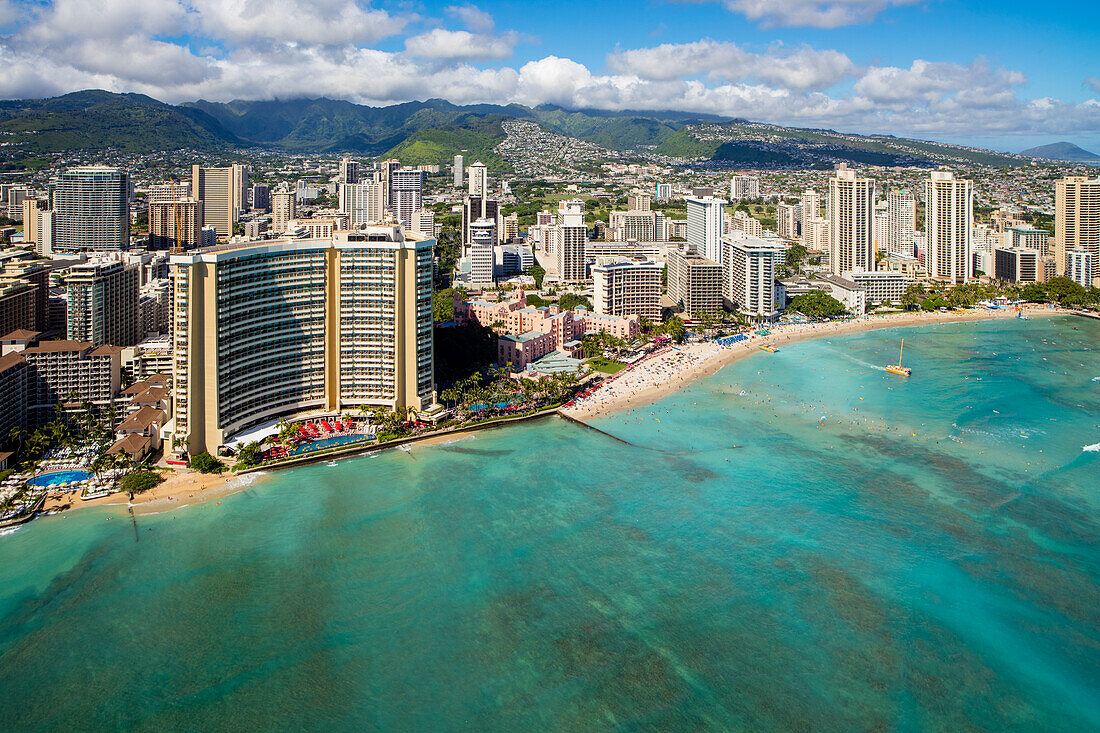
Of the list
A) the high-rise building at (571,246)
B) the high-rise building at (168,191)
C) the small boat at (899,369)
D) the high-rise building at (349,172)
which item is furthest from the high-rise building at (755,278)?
the high-rise building at (168,191)

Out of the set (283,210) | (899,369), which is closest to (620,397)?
(899,369)

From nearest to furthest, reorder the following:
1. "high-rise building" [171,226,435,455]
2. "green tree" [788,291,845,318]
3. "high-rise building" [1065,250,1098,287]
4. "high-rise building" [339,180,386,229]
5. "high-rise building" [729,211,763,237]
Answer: "high-rise building" [171,226,435,455]
"green tree" [788,291,845,318]
"high-rise building" [1065,250,1098,287]
"high-rise building" [729,211,763,237]
"high-rise building" [339,180,386,229]

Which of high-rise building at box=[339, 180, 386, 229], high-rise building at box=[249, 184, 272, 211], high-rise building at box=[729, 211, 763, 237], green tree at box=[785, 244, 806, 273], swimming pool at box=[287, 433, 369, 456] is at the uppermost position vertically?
high-rise building at box=[249, 184, 272, 211]

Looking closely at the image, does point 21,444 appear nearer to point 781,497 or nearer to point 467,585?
point 467,585

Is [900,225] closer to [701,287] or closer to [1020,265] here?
[1020,265]

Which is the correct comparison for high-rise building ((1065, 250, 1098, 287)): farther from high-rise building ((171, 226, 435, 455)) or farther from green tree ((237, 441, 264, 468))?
green tree ((237, 441, 264, 468))

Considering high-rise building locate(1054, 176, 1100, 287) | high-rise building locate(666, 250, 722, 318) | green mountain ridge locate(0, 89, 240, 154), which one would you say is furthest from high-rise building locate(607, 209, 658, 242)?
green mountain ridge locate(0, 89, 240, 154)
